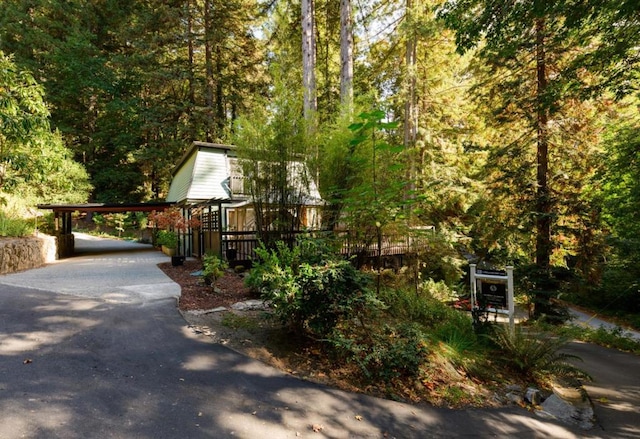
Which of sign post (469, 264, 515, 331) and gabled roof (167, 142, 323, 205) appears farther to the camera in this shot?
gabled roof (167, 142, 323, 205)

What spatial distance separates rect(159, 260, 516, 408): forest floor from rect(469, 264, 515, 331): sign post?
57.1 inches

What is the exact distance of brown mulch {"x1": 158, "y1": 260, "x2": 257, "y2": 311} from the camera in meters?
5.58

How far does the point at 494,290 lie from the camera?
18.4 ft

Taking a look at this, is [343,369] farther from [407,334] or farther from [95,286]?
[95,286]

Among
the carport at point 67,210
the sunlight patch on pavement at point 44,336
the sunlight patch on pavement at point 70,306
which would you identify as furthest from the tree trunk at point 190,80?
the sunlight patch on pavement at point 44,336

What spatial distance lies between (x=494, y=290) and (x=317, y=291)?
3.53m

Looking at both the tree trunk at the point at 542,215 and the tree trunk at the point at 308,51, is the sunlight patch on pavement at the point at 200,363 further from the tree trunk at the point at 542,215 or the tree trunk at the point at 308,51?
the tree trunk at the point at 542,215

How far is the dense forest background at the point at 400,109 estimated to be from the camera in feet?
19.2

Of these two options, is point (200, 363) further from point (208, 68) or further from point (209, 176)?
point (208, 68)

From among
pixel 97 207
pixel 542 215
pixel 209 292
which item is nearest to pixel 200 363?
pixel 209 292

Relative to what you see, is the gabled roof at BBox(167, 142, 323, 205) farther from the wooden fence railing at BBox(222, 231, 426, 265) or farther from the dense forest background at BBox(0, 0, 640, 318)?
the dense forest background at BBox(0, 0, 640, 318)

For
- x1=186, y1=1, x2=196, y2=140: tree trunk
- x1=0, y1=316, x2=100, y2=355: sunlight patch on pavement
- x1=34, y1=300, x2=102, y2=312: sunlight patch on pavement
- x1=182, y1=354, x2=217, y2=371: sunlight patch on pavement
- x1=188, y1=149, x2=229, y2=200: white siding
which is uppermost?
x1=186, y1=1, x2=196, y2=140: tree trunk

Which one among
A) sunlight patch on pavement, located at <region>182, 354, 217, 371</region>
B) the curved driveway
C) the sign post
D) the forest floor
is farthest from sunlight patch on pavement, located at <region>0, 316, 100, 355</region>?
the sign post

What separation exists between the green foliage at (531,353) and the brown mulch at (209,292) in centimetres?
434
